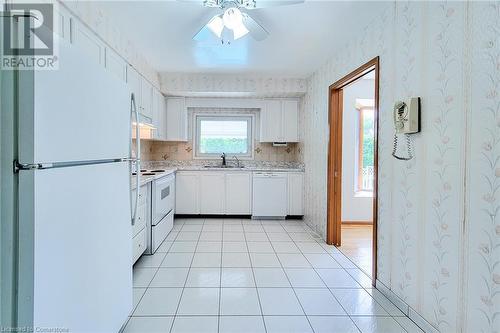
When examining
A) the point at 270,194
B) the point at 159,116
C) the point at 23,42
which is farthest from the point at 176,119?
the point at 23,42

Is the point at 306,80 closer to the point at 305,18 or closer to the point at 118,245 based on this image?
the point at 305,18

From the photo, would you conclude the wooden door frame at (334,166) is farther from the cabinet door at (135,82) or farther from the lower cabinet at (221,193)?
the cabinet door at (135,82)

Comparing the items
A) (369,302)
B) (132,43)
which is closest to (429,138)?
(369,302)

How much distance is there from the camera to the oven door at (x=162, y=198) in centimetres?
323

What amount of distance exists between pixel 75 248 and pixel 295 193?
4053 mm

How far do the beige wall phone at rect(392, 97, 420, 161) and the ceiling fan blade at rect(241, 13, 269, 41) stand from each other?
1240 millimetres

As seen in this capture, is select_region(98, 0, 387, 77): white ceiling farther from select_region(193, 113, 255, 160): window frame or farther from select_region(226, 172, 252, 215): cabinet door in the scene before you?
select_region(226, 172, 252, 215): cabinet door

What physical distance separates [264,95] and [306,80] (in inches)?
29.8

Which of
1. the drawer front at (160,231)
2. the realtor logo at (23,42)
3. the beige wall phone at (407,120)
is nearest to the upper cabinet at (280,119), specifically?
the drawer front at (160,231)

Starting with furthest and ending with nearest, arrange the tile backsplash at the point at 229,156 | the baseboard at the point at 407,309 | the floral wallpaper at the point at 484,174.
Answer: the tile backsplash at the point at 229,156, the baseboard at the point at 407,309, the floral wallpaper at the point at 484,174

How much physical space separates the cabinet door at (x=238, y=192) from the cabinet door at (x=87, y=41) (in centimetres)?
289

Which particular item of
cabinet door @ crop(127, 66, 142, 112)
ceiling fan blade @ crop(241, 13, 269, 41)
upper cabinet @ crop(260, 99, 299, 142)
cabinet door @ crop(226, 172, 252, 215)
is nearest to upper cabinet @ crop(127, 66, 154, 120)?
cabinet door @ crop(127, 66, 142, 112)

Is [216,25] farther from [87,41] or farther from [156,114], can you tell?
[156,114]

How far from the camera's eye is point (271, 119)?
516 centimetres
